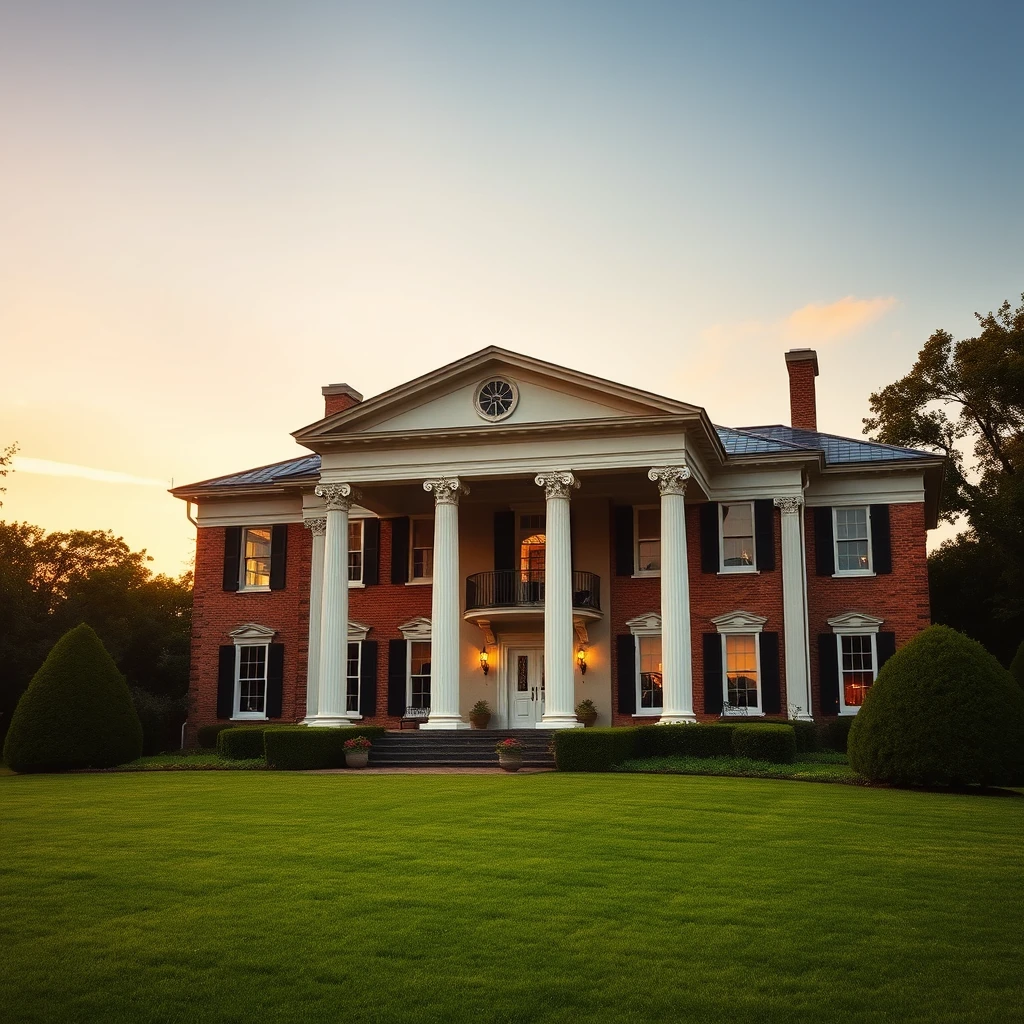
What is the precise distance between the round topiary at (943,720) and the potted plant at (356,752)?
11.3 metres

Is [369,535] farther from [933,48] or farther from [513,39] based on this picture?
[933,48]

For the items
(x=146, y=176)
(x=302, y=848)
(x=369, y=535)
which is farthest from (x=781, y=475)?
(x=302, y=848)

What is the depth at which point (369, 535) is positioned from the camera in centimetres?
3484

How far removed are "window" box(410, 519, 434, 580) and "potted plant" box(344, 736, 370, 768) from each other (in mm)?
9051

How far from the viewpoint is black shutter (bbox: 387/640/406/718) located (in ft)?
111

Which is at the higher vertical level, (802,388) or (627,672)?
(802,388)

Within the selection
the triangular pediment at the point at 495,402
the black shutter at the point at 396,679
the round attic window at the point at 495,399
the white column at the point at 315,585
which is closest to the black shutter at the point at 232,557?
the white column at the point at 315,585

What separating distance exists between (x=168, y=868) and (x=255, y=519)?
25.9 m

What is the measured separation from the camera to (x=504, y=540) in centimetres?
3328

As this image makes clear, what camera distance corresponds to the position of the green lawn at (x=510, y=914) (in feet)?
23.1

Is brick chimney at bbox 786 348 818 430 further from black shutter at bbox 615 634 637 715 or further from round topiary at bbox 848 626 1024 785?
round topiary at bbox 848 626 1024 785

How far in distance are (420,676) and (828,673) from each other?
12.0 m

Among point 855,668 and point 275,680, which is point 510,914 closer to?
point 855,668

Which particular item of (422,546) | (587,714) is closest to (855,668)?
(587,714)
